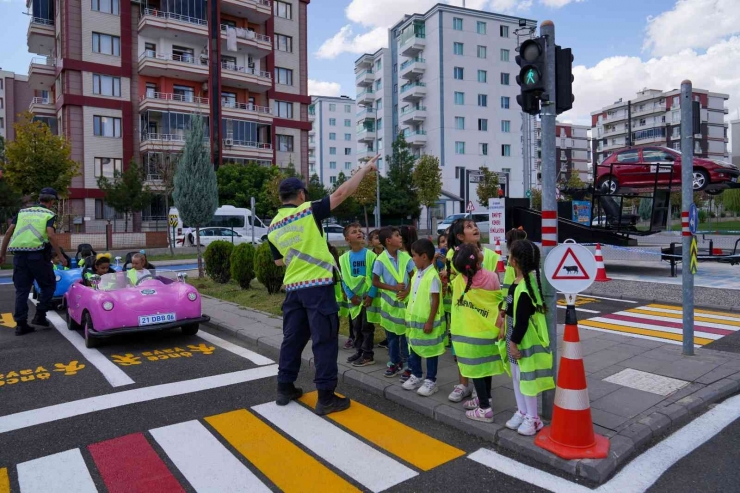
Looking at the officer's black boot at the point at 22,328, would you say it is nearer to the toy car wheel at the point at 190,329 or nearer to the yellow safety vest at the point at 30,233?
the yellow safety vest at the point at 30,233

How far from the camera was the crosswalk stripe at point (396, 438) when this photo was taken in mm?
3889

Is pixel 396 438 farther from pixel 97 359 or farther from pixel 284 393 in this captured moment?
pixel 97 359

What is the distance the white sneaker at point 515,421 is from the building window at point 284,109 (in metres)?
44.8

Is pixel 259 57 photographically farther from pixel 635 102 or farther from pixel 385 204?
pixel 635 102

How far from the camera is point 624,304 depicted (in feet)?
35.0

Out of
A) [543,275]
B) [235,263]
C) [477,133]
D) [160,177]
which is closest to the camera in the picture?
[543,275]

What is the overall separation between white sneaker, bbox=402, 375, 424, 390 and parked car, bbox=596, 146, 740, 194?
11185mm

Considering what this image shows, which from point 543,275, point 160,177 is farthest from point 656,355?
point 160,177

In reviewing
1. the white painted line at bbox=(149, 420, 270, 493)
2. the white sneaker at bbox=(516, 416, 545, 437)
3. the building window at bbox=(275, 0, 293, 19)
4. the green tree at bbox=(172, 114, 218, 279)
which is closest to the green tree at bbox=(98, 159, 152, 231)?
the green tree at bbox=(172, 114, 218, 279)

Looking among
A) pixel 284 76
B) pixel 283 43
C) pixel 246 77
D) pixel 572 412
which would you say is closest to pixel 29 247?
pixel 572 412

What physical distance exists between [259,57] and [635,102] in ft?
244

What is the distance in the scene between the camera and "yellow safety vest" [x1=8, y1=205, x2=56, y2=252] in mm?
8227

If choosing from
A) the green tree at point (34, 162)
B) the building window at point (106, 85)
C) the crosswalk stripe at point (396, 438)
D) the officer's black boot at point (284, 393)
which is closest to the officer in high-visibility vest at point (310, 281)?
the crosswalk stripe at point (396, 438)

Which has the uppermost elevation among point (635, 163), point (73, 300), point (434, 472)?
point (635, 163)
